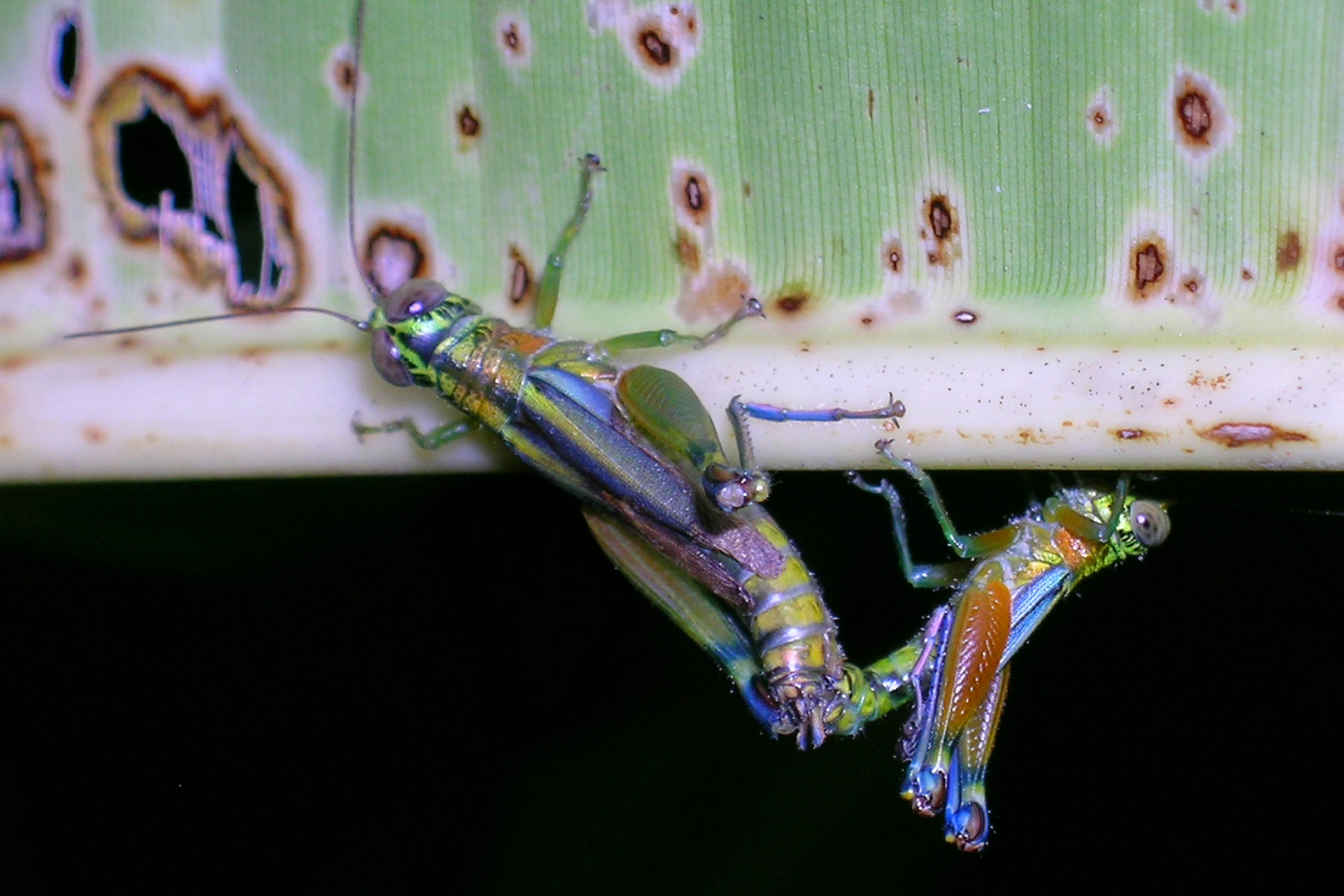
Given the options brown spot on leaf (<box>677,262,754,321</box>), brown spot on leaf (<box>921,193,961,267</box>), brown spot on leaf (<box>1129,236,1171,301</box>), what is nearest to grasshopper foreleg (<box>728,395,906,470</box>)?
brown spot on leaf (<box>677,262,754,321</box>)

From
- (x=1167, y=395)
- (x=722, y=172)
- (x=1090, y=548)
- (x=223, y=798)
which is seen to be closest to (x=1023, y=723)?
(x=1090, y=548)

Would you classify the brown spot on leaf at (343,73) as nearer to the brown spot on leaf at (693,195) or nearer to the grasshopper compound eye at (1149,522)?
the brown spot on leaf at (693,195)

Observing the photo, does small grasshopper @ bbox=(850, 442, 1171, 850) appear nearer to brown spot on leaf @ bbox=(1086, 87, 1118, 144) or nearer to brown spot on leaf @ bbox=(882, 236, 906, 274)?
brown spot on leaf @ bbox=(882, 236, 906, 274)

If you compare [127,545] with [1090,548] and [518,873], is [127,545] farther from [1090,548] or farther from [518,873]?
[1090,548]

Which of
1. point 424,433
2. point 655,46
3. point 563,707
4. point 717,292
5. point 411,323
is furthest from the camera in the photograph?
point 563,707

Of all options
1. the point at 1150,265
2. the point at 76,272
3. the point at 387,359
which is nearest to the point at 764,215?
the point at 1150,265

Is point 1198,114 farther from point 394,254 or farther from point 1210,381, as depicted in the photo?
point 394,254

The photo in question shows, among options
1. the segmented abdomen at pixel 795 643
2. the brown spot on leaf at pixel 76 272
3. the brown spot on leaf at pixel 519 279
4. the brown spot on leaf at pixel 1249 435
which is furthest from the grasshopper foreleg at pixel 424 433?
the brown spot on leaf at pixel 1249 435
